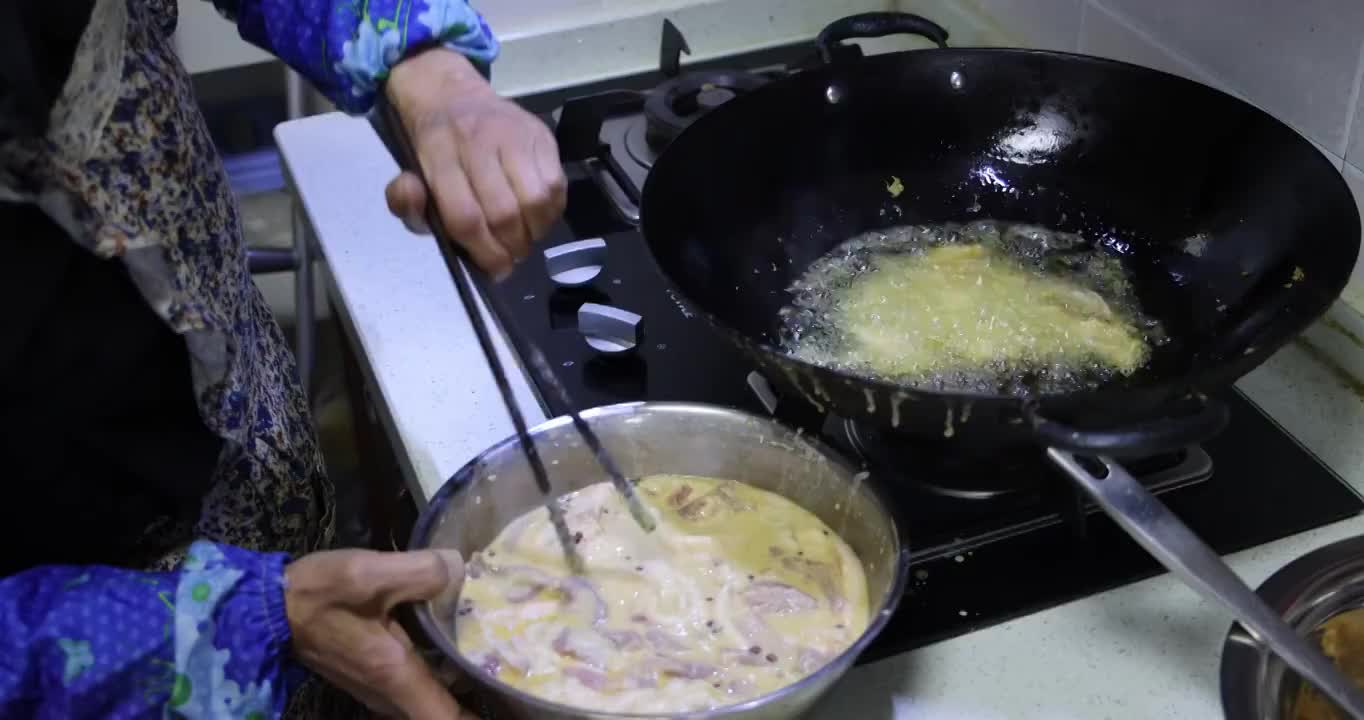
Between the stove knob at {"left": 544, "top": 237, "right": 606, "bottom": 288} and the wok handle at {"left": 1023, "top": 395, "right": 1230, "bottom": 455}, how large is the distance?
1.56ft

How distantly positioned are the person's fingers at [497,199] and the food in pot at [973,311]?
0.22m

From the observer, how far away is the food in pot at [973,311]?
85 cm

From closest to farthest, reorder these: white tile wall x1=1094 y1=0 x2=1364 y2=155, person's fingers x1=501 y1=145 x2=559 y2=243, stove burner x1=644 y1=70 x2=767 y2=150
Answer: person's fingers x1=501 y1=145 x2=559 y2=243 → white tile wall x1=1094 y1=0 x2=1364 y2=155 → stove burner x1=644 y1=70 x2=767 y2=150

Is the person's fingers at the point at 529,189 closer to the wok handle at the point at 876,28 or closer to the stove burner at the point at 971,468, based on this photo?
the stove burner at the point at 971,468

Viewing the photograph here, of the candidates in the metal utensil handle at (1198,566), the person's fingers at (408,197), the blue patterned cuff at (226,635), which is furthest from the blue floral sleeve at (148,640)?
the metal utensil handle at (1198,566)

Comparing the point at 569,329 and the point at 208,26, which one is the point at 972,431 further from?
the point at 208,26

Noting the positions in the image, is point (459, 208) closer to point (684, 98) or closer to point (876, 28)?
point (684, 98)

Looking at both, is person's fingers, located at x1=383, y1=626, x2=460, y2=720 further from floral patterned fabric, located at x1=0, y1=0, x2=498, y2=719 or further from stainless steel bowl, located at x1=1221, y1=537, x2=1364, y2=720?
stainless steel bowl, located at x1=1221, y1=537, x2=1364, y2=720

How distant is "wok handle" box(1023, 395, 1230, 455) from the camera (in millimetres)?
609

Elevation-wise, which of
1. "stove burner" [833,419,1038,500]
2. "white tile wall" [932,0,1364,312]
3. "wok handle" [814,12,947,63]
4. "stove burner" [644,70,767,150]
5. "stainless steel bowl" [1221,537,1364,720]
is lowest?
"stove burner" [833,419,1038,500]

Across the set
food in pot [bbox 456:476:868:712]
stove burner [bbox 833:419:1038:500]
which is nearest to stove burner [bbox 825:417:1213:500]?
stove burner [bbox 833:419:1038:500]

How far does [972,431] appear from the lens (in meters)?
0.69

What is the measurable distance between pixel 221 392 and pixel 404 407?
16 cm

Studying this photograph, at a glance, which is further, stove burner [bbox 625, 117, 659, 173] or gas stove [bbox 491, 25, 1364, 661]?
stove burner [bbox 625, 117, 659, 173]
